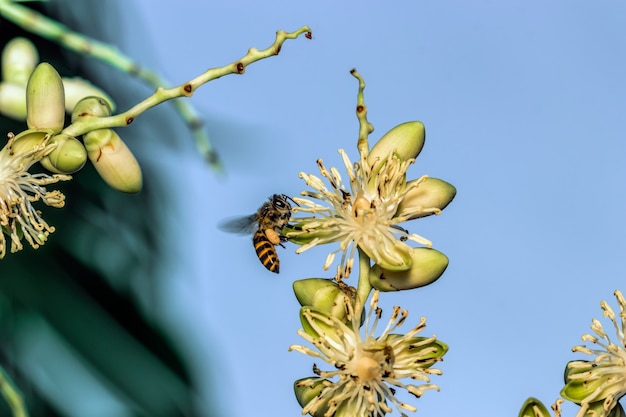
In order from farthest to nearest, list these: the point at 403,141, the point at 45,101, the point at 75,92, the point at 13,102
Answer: the point at 75,92, the point at 13,102, the point at 45,101, the point at 403,141

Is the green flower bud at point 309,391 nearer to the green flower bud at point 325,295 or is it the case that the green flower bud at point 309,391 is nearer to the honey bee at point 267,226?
the green flower bud at point 325,295

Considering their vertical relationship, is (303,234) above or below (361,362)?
above

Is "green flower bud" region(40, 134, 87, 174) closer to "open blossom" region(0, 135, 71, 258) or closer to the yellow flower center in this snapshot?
"open blossom" region(0, 135, 71, 258)

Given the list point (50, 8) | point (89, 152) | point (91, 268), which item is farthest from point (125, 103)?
point (89, 152)

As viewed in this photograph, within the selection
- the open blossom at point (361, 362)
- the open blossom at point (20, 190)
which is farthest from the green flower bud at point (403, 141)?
the open blossom at point (20, 190)

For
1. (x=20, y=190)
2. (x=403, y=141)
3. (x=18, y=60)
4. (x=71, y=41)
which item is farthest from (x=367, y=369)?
(x=18, y=60)

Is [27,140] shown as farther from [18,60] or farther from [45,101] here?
[18,60]
